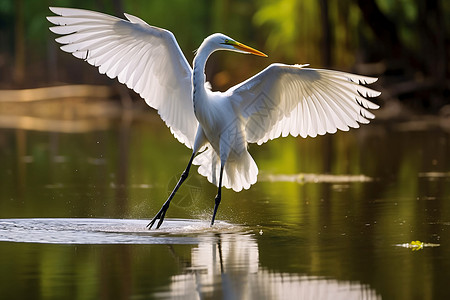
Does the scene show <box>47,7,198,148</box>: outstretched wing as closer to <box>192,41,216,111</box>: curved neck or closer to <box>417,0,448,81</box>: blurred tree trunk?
<box>192,41,216,111</box>: curved neck

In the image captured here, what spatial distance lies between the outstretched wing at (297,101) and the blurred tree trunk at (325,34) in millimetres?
19960

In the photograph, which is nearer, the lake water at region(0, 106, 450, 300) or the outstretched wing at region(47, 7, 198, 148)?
the lake water at region(0, 106, 450, 300)

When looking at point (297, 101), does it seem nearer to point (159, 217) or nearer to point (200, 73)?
point (200, 73)

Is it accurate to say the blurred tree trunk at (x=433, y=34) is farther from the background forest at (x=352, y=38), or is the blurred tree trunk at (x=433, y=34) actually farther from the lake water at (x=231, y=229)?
the lake water at (x=231, y=229)

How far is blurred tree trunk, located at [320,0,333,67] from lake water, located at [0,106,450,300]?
1220 centimetres

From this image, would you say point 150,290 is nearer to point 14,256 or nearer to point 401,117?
point 14,256

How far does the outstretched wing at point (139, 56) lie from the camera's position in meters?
9.90

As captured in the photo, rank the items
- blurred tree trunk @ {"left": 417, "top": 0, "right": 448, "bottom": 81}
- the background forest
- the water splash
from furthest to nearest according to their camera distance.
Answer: the background forest
blurred tree trunk @ {"left": 417, "top": 0, "right": 448, "bottom": 81}
the water splash

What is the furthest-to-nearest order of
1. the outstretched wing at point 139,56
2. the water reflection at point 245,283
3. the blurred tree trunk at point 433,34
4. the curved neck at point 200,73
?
the blurred tree trunk at point 433,34 < the outstretched wing at point 139,56 < the curved neck at point 200,73 < the water reflection at point 245,283

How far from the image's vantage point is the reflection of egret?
970 centimetres

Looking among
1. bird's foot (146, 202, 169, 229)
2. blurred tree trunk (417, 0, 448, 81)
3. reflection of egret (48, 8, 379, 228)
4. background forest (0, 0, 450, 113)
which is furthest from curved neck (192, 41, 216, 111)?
blurred tree trunk (417, 0, 448, 81)

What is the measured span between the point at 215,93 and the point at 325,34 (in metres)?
20.6

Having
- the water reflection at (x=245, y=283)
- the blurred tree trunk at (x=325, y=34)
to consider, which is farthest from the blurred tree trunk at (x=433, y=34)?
the water reflection at (x=245, y=283)

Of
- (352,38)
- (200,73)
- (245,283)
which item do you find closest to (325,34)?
(352,38)
